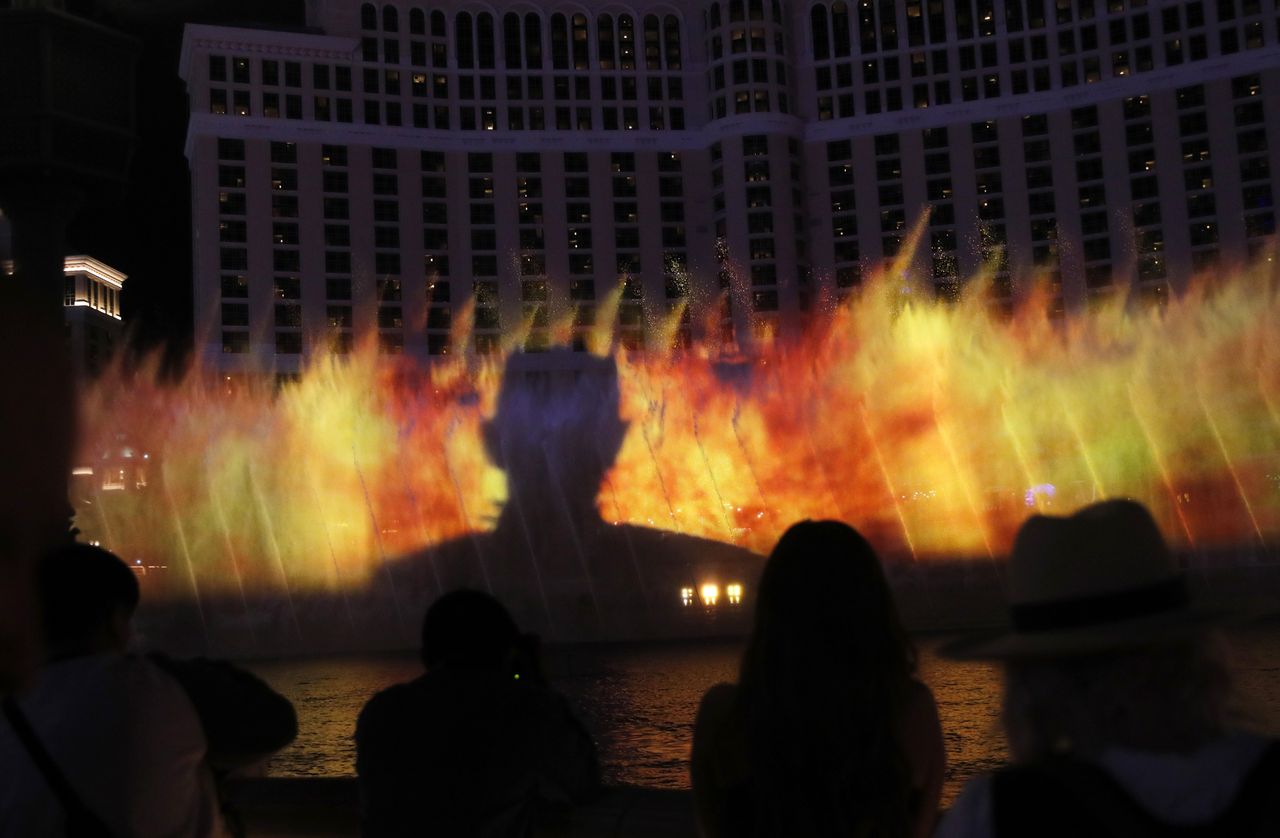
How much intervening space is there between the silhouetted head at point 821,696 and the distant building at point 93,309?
117m

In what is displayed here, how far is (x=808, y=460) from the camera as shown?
48.8m

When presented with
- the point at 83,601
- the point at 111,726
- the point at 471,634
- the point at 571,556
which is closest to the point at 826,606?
the point at 471,634

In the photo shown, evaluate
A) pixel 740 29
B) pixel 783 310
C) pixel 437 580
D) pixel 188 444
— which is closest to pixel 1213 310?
pixel 783 310

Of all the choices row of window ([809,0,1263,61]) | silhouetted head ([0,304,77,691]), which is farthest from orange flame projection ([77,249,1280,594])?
silhouetted head ([0,304,77,691])

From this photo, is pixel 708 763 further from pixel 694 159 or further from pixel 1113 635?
pixel 694 159

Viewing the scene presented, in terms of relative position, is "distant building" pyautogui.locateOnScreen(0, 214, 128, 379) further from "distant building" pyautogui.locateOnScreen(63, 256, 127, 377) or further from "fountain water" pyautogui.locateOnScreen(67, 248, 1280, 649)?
"fountain water" pyautogui.locateOnScreen(67, 248, 1280, 649)

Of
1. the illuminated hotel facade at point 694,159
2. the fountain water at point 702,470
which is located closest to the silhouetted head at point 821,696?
the fountain water at point 702,470

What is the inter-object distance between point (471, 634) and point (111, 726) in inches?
38.0

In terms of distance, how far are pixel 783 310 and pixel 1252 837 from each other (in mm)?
76279

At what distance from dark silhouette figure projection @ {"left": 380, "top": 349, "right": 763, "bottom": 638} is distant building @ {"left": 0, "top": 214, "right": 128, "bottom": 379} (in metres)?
69.5

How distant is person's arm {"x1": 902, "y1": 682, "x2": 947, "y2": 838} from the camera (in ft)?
9.45

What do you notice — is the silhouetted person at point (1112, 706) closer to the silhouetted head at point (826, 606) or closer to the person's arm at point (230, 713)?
the silhouetted head at point (826, 606)

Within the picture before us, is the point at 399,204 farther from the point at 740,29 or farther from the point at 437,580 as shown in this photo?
the point at 437,580

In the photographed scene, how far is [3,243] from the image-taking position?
6289 mm
